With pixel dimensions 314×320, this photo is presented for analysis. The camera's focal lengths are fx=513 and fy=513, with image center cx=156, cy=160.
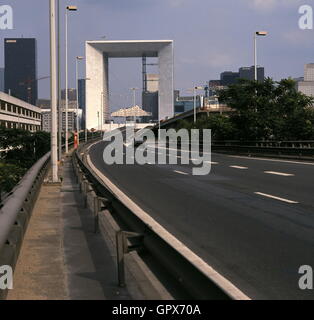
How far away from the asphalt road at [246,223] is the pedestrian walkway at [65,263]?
4.43 ft

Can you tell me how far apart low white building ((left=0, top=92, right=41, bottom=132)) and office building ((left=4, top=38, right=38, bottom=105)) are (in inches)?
1028

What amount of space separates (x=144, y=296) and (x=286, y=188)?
10428mm

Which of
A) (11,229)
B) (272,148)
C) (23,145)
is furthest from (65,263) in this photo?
(272,148)

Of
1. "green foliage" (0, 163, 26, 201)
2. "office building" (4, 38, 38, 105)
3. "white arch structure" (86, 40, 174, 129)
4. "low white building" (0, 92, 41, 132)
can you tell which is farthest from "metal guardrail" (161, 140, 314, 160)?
"white arch structure" (86, 40, 174, 129)

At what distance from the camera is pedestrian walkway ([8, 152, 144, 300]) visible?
5.49m

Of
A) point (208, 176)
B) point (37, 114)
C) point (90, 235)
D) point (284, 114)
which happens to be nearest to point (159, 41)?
point (37, 114)

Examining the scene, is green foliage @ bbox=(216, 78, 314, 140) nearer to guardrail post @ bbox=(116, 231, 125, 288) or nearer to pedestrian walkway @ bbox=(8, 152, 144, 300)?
pedestrian walkway @ bbox=(8, 152, 144, 300)

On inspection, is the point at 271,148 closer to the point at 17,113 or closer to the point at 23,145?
the point at 23,145

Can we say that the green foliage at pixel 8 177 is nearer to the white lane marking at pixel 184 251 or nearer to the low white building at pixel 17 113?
the white lane marking at pixel 184 251

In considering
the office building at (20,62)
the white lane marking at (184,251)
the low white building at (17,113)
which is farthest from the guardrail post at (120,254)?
the office building at (20,62)

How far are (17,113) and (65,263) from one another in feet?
364

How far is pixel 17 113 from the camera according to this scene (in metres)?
113

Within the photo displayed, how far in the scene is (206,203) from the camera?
12.3 metres
